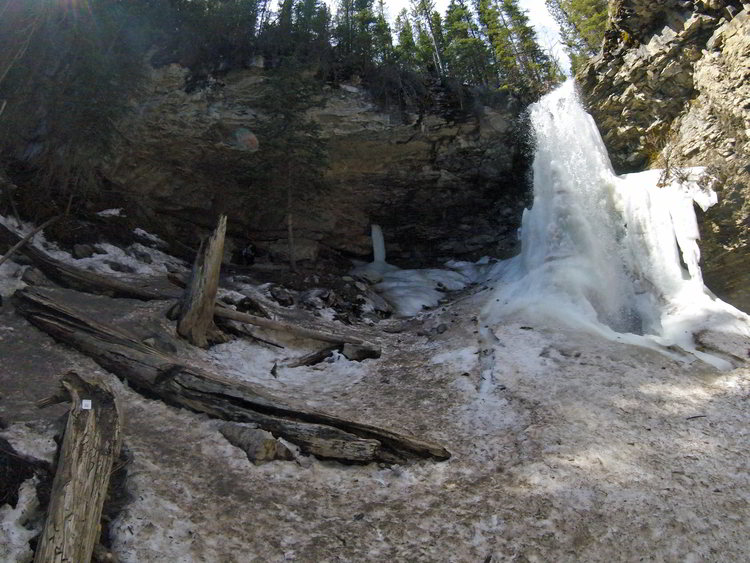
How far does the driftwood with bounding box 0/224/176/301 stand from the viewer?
9.05 meters

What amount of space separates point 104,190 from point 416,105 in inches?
393

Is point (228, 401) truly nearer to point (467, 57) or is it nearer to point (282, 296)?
point (282, 296)

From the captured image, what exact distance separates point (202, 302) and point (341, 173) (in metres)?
9.61

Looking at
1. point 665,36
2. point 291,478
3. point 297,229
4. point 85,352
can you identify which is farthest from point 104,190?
point 665,36

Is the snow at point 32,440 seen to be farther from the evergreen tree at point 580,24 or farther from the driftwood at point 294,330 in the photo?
the evergreen tree at point 580,24

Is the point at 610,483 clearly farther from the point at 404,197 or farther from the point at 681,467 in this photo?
the point at 404,197

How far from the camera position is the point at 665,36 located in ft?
43.1

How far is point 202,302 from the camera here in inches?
331

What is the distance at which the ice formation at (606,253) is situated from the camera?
1027cm

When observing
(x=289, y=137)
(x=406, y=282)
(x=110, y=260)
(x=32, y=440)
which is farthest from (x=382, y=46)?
(x=32, y=440)

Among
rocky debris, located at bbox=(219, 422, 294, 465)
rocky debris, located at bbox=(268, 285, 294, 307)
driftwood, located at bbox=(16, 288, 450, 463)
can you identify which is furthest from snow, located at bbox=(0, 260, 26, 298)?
rocky debris, located at bbox=(268, 285, 294, 307)

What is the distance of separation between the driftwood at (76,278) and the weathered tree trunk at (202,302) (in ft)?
4.93

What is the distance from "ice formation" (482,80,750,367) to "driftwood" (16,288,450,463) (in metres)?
5.95

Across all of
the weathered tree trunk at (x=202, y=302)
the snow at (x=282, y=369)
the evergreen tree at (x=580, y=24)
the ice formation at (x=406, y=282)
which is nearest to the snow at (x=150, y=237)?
the weathered tree trunk at (x=202, y=302)
